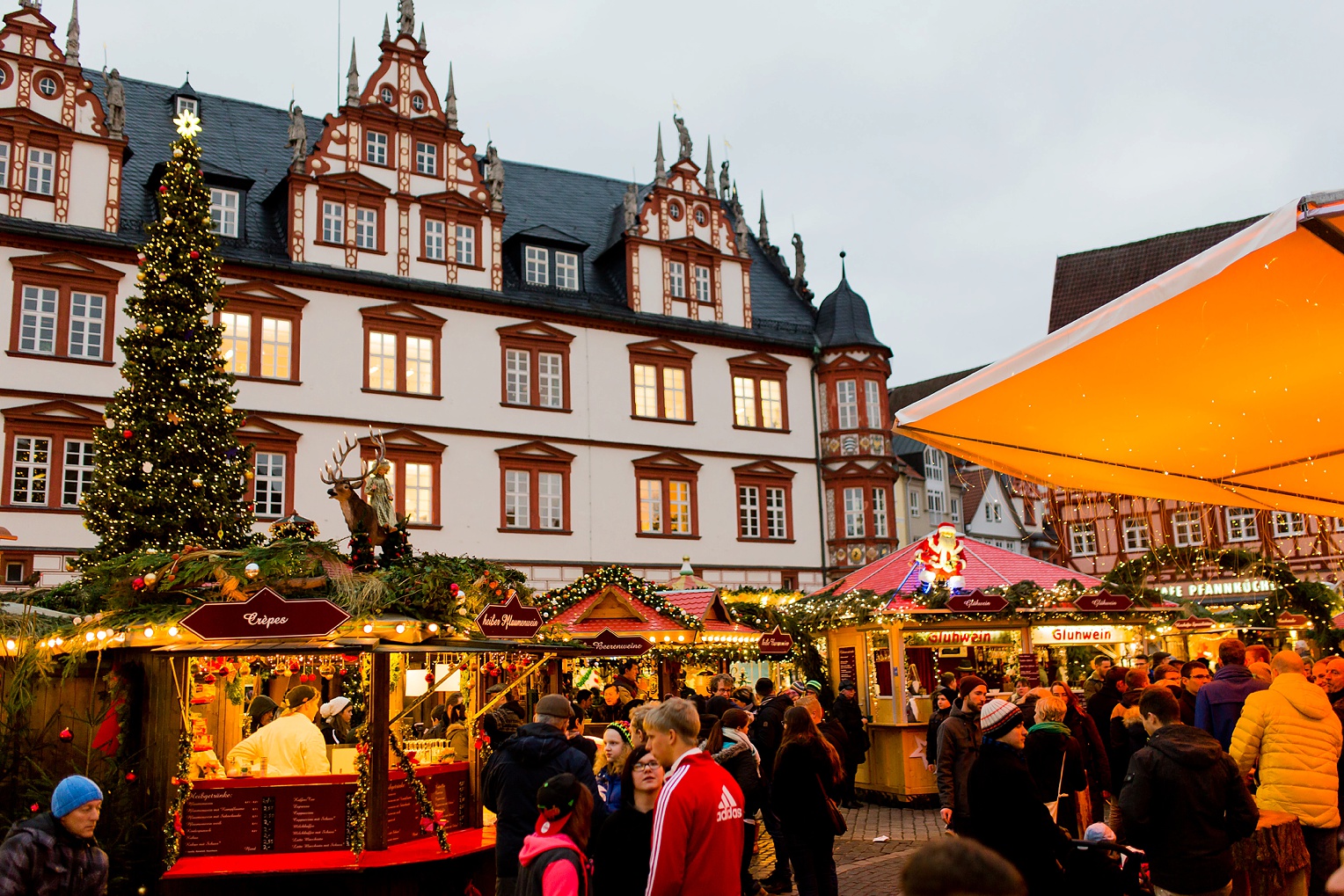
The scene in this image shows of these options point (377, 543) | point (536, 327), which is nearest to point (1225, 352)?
point (377, 543)

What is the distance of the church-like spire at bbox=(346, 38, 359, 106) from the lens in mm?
25266

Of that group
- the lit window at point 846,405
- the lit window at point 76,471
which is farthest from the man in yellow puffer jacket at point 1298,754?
the lit window at point 846,405

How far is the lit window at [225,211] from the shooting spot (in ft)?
79.4

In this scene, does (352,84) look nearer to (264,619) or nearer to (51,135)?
(51,135)

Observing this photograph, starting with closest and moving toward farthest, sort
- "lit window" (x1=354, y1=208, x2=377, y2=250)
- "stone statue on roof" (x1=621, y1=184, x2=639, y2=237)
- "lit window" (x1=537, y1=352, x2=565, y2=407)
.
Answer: "lit window" (x1=354, y1=208, x2=377, y2=250), "lit window" (x1=537, y1=352, x2=565, y2=407), "stone statue on roof" (x1=621, y1=184, x2=639, y2=237)

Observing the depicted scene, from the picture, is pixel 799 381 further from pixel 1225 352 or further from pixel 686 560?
pixel 1225 352

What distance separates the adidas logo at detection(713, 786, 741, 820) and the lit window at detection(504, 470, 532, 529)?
21.6 m

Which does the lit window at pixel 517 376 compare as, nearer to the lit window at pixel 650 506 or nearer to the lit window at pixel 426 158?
the lit window at pixel 650 506

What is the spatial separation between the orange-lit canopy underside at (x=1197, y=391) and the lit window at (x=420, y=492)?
19.6 meters

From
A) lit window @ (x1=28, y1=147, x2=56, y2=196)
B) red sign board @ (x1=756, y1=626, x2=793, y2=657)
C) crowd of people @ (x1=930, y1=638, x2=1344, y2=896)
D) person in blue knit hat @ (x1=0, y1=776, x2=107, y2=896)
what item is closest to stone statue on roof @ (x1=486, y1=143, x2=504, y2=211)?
lit window @ (x1=28, y1=147, x2=56, y2=196)

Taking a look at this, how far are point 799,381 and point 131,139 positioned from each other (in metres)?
16.7

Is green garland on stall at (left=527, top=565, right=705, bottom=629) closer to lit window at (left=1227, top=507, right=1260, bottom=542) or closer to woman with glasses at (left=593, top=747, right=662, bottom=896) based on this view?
woman with glasses at (left=593, top=747, right=662, bottom=896)

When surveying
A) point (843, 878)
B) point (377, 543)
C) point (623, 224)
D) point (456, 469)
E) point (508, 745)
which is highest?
point (623, 224)

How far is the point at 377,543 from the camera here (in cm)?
1118
